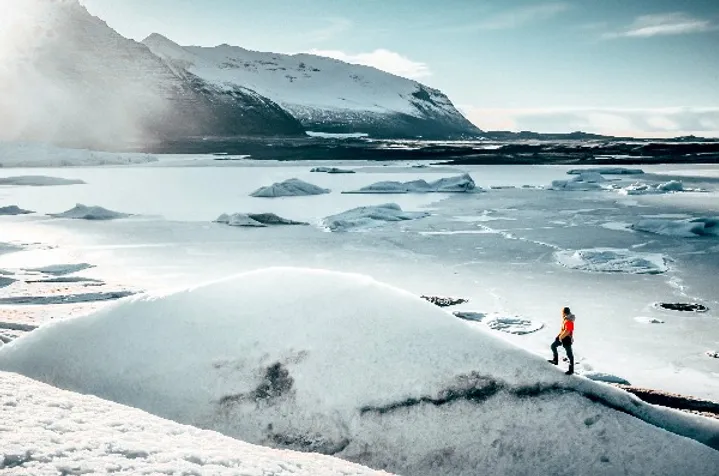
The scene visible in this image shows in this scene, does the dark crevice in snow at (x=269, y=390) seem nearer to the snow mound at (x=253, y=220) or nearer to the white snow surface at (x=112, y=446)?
the white snow surface at (x=112, y=446)

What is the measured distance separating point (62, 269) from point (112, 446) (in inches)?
304

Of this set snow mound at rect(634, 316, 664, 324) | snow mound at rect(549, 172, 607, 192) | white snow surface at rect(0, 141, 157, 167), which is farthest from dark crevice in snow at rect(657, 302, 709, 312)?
white snow surface at rect(0, 141, 157, 167)

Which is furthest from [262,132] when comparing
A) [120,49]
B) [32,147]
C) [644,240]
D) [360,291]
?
[360,291]

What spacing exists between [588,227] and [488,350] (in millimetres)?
12550

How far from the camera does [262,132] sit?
123625 mm

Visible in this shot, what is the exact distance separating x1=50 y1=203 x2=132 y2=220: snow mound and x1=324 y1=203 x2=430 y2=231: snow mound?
5.70m

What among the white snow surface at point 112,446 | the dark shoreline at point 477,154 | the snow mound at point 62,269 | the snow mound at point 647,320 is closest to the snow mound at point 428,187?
the snow mound at point 62,269

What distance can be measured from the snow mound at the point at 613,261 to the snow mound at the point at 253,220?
7.04 metres

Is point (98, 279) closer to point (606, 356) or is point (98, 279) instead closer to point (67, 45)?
point (606, 356)

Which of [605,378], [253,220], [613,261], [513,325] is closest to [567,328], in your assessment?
[605,378]

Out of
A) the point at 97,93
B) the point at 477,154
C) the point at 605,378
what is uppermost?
the point at 97,93

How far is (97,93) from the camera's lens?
286ft

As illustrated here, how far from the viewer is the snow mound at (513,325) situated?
681cm

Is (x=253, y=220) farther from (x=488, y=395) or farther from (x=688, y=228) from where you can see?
(x=488, y=395)
